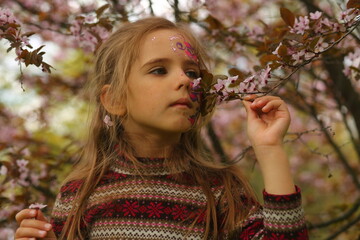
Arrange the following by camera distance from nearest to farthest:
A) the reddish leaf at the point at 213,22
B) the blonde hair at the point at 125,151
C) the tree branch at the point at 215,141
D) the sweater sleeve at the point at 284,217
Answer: the sweater sleeve at the point at 284,217 < the blonde hair at the point at 125,151 < the reddish leaf at the point at 213,22 < the tree branch at the point at 215,141

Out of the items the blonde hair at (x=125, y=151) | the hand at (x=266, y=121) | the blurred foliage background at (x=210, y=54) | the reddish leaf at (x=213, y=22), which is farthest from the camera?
the reddish leaf at (x=213, y=22)

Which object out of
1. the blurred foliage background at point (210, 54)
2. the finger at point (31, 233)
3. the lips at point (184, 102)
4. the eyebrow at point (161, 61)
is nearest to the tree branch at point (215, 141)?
the blurred foliage background at point (210, 54)

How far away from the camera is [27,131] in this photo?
4.53 metres

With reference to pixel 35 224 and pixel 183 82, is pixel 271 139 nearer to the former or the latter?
pixel 183 82

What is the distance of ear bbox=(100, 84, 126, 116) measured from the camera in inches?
83.7

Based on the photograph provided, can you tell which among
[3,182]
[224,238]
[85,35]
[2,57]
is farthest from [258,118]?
[2,57]

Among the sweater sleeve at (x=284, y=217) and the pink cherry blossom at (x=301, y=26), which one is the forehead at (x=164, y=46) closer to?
the pink cherry blossom at (x=301, y=26)

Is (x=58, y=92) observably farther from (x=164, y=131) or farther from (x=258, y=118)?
(x=258, y=118)

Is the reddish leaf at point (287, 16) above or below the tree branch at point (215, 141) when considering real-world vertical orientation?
above

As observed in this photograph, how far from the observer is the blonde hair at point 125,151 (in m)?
1.92

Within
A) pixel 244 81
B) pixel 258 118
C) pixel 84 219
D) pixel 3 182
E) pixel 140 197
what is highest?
pixel 244 81

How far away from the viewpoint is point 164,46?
2002mm

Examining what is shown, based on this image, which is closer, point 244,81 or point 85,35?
point 244,81

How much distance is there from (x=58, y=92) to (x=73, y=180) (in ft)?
8.82
